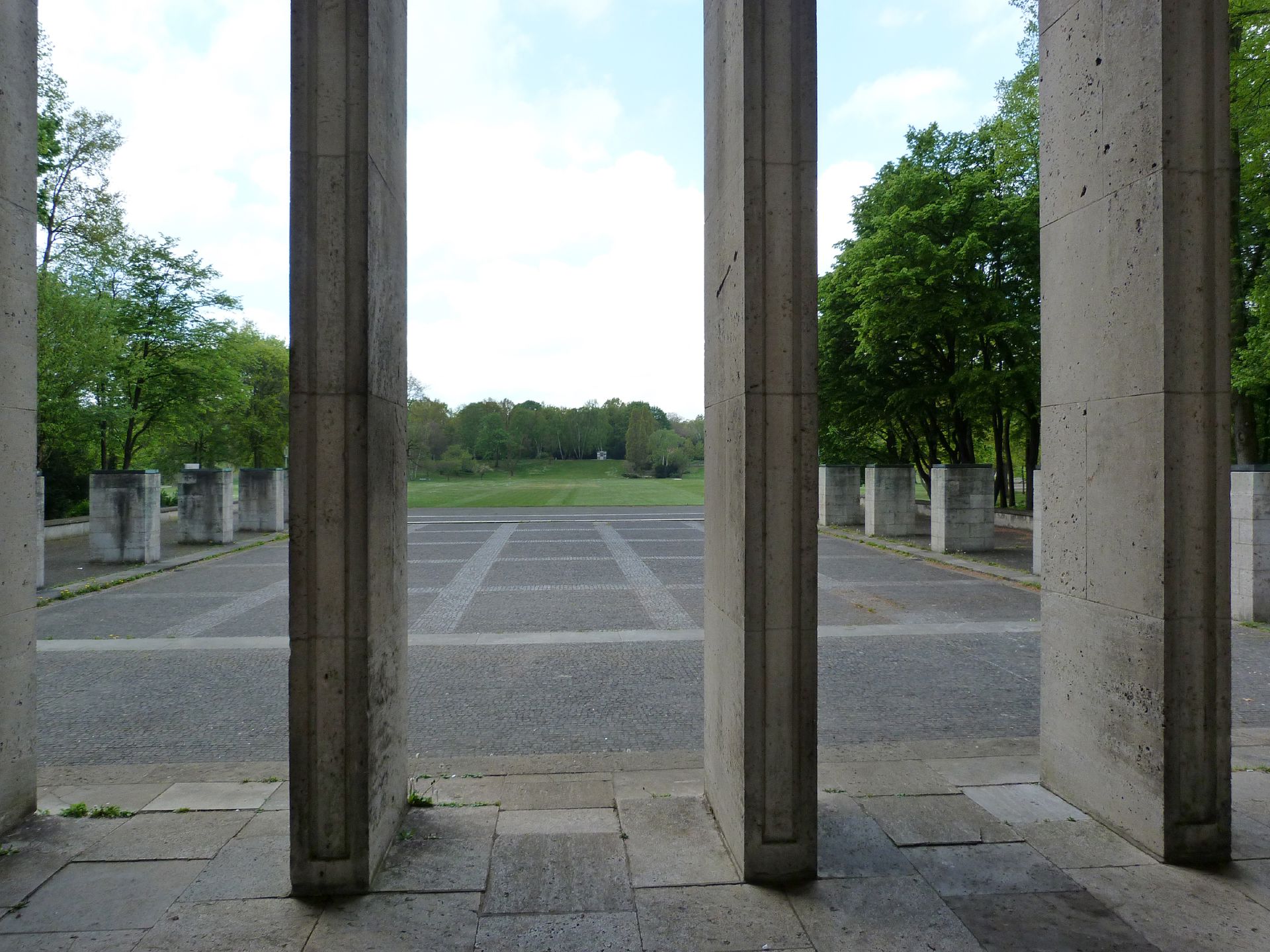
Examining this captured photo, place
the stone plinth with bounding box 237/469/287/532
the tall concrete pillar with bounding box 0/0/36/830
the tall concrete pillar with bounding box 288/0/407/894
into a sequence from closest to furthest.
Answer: the tall concrete pillar with bounding box 288/0/407/894 < the tall concrete pillar with bounding box 0/0/36/830 < the stone plinth with bounding box 237/469/287/532

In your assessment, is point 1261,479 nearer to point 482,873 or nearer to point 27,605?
point 482,873

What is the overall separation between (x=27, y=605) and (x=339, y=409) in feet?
8.94

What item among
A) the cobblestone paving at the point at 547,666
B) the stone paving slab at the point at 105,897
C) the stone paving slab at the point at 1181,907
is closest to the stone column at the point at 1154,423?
the stone paving slab at the point at 1181,907

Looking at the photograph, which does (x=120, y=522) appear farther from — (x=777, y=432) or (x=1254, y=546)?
(x=1254, y=546)

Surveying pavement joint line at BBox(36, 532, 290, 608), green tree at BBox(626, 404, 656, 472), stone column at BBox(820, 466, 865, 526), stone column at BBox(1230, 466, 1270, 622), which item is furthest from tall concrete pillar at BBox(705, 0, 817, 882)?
green tree at BBox(626, 404, 656, 472)

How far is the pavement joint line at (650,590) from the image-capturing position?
1091 centimetres

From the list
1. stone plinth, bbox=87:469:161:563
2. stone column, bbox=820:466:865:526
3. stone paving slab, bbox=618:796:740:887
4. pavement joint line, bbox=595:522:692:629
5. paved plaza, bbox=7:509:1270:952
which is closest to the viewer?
paved plaza, bbox=7:509:1270:952

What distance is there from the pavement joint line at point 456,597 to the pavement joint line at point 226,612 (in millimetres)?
2882

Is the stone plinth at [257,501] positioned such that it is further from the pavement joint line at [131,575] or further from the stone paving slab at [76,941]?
the stone paving slab at [76,941]

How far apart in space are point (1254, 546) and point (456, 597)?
40.4 feet

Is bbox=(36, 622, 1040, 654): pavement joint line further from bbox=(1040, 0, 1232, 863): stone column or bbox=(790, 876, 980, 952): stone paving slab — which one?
bbox=(790, 876, 980, 952): stone paving slab

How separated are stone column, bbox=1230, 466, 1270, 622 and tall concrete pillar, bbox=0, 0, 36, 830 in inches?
531

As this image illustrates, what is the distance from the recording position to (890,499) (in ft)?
75.0

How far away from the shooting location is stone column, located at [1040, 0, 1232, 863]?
3.97m
